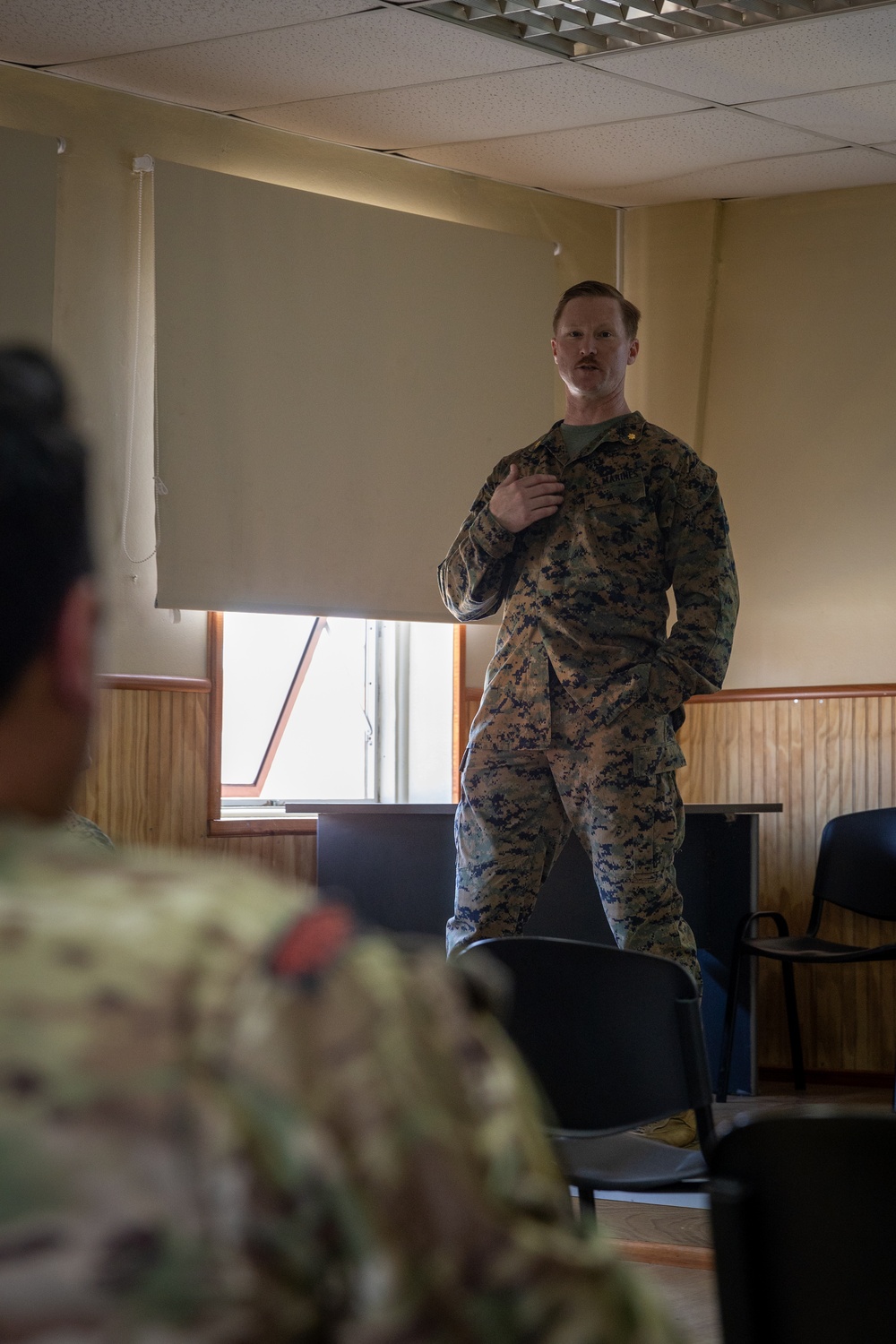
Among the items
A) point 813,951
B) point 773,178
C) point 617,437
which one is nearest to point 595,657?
point 617,437

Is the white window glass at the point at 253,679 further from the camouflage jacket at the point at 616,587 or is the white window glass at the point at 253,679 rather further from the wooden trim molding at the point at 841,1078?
the wooden trim molding at the point at 841,1078

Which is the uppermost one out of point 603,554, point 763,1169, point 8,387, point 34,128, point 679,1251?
point 34,128

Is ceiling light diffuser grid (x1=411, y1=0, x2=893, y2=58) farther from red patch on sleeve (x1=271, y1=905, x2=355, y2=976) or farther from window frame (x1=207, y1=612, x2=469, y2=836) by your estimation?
red patch on sleeve (x1=271, y1=905, x2=355, y2=976)

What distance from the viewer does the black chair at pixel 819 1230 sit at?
915mm

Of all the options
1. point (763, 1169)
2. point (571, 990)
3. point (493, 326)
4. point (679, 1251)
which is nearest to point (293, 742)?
point (493, 326)

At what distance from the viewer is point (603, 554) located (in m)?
2.97

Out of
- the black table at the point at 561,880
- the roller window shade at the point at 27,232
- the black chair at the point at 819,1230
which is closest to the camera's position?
the black chair at the point at 819,1230

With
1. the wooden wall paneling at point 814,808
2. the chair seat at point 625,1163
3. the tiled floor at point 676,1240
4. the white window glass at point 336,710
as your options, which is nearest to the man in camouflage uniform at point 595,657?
the tiled floor at point 676,1240

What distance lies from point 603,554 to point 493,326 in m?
1.77

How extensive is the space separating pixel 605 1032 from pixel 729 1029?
2272 mm

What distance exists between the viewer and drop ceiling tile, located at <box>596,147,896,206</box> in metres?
4.34

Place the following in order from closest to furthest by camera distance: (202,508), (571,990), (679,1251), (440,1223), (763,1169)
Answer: (440,1223)
(763,1169)
(571,990)
(679,1251)
(202,508)

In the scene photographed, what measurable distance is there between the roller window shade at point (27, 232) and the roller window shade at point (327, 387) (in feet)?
0.99

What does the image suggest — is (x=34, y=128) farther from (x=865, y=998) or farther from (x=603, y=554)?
(x=865, y=998)
